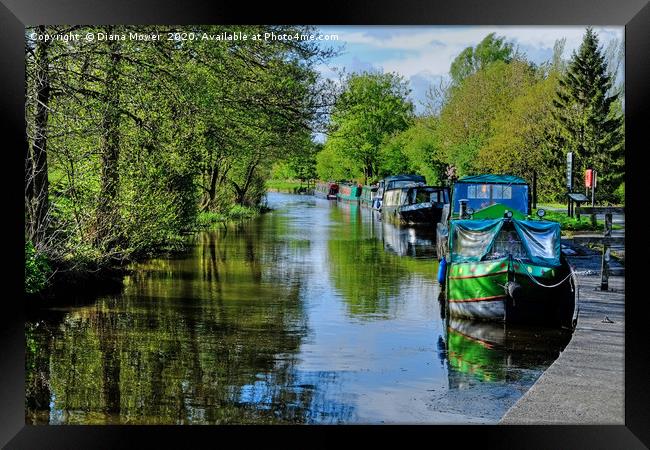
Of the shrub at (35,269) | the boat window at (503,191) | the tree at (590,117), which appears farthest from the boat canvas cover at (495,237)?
the shrub at (35,269)

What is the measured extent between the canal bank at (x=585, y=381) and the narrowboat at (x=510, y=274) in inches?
22.9

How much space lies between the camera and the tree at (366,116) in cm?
2484

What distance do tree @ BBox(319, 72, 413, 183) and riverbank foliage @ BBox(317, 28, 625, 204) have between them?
0.08 metres

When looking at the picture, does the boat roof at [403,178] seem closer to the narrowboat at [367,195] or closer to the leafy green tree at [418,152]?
the leafy green tree at [418,152]

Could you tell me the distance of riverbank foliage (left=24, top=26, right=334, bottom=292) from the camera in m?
15.1

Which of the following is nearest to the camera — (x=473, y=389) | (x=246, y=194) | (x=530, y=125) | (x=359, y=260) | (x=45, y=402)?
(x=45, y=402)

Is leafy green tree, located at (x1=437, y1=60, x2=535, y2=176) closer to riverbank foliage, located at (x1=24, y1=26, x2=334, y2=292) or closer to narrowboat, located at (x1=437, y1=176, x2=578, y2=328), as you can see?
riverbank foliage, located at (x1=24, y1=26, x2=334, y2=292)

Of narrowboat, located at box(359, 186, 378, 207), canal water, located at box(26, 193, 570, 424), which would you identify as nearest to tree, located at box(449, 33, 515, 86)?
canal water, located at box(26, 193, 570, 424)

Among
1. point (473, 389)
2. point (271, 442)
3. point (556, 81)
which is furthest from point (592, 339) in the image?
point (556, 81)

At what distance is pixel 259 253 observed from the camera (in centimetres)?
2662

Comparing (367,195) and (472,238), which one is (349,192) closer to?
(367,195)

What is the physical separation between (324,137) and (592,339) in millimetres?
14368
